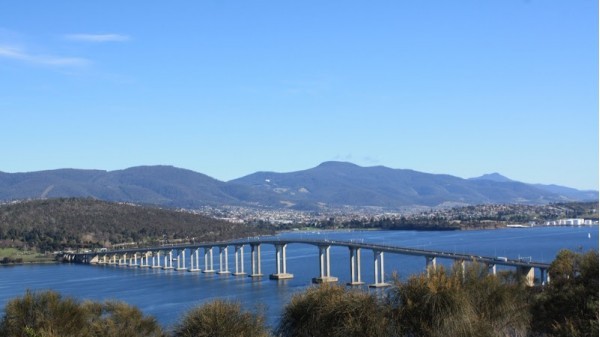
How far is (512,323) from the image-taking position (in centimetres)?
1509

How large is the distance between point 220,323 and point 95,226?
89.0 m

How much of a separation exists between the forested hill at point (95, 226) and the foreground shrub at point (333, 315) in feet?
254

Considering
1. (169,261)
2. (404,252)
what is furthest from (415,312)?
(169,261)

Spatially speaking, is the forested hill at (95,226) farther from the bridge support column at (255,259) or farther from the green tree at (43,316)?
the green tree at (43,316)

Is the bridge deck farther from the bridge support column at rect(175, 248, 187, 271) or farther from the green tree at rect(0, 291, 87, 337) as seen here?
the green tree at rect(0, 291, 87, 337)

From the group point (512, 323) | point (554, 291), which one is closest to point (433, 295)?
point (512, 323)

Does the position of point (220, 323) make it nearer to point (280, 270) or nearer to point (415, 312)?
point (415, 312)

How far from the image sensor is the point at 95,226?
336ft

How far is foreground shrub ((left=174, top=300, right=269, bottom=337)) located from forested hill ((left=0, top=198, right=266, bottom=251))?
77258 millimetres

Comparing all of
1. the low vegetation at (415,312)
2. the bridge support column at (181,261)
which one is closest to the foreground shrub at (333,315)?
the low vegetation at (415,312)

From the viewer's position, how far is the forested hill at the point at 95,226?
94.4 m

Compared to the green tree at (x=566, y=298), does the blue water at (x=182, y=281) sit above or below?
below

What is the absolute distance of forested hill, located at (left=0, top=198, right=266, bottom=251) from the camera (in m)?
94.4

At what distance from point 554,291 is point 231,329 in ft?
21.5
